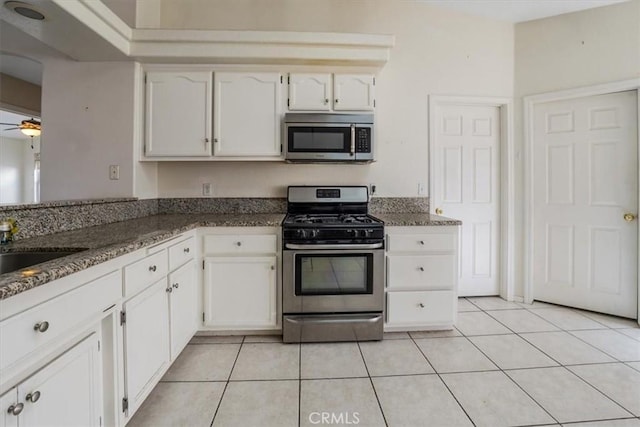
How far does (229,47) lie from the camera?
231cm

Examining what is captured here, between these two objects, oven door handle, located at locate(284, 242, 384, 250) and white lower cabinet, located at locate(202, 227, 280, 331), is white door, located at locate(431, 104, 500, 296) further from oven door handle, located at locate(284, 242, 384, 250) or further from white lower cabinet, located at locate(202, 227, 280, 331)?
white lower cabinet, located at locate(202, 227, 280, 331)

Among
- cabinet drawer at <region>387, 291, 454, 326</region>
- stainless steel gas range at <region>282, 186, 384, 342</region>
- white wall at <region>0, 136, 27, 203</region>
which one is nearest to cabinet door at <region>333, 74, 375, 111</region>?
stainless steel gas range at <region>282, 186, 384, 342</region>

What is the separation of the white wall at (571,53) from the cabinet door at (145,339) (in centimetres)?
317

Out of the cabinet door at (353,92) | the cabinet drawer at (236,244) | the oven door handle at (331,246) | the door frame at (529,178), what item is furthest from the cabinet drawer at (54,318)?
the door frame at (529,178)

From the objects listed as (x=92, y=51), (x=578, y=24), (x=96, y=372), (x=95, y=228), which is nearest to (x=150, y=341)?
(x=96, y=372)

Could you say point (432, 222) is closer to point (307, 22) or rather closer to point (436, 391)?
point (436, 391)

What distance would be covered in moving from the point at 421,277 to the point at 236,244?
4.64ft

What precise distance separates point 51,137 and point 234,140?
1.41m

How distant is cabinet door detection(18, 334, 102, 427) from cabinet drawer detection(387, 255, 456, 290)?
5.81 ft

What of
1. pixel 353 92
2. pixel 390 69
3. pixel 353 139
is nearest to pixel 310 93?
pixel 353 92

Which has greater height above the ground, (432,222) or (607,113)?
(607,113)

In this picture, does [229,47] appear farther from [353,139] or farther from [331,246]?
[331,246]

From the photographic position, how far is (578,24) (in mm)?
2670

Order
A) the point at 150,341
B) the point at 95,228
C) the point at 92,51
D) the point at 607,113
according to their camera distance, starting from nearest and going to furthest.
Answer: the point at 150,341 < the point at 95,228 < the point at 92,51 < the point at 607,113
